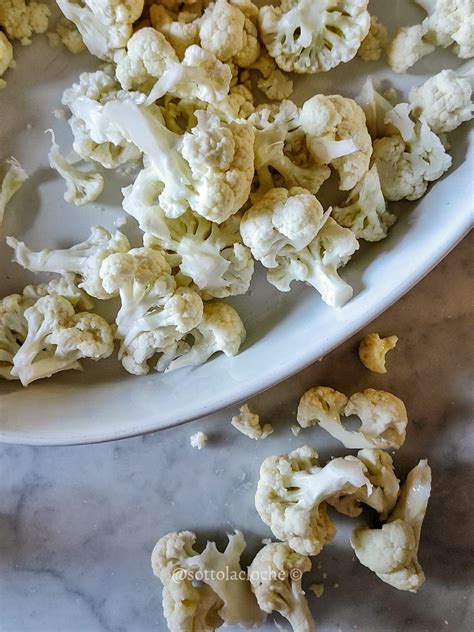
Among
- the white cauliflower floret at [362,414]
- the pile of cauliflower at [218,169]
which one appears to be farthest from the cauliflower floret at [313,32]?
the white cauliflower floret at [362,414]

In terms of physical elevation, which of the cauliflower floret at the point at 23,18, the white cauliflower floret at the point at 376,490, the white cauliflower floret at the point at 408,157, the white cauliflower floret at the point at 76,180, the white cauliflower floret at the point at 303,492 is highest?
the cauliflower floret at the point at 23,18

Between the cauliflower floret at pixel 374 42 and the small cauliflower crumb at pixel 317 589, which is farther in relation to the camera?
the small cauliflower crumb at pixel 317 589

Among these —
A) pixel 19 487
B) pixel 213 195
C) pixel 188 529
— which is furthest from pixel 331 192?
pixel 19 487

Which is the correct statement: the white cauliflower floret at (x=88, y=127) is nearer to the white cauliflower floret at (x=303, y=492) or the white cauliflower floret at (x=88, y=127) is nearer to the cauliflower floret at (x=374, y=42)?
the cauliflower floret at (x=374, y=42)

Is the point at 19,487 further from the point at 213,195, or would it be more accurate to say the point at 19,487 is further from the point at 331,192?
the point at 331,192

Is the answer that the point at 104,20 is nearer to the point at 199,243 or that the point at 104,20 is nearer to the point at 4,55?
the point at 4,55

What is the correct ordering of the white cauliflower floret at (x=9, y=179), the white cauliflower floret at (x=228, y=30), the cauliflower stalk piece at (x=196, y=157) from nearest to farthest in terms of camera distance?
the cauliflower stalk piece at (x=196, y=157)
the white cauliflower floret at (x=228, y=30)
the white cauliflower floret at (x=9, y=179)

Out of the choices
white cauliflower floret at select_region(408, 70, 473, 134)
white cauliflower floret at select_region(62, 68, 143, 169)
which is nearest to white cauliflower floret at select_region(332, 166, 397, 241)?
white cauliflower floret at select_region(408, 70, 473, 134)
